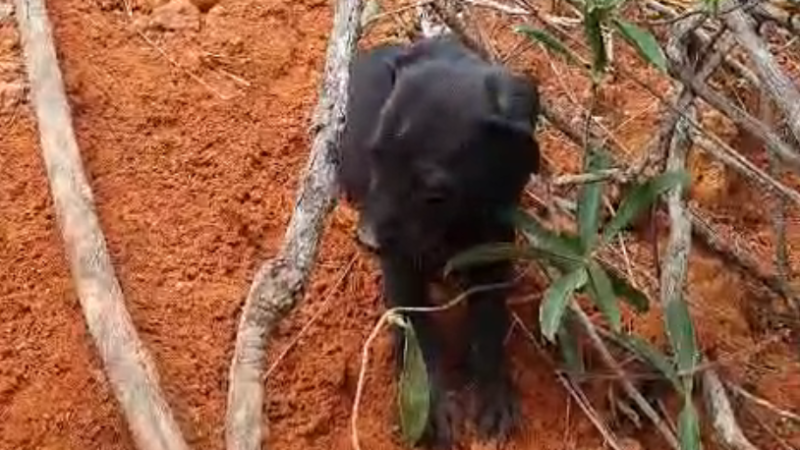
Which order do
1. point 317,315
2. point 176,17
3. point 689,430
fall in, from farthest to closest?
point 176,17 < point 317,315 < point 689,430

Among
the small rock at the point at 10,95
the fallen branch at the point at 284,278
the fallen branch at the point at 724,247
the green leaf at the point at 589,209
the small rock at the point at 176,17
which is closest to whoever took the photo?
the fallen branch at the point at 284,278

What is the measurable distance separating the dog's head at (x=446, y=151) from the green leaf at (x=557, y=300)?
0.29 m

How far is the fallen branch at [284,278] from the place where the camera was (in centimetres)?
287

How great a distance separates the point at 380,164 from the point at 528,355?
0.59 metres

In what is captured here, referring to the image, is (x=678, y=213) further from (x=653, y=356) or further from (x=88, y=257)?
(x=88, y=257)

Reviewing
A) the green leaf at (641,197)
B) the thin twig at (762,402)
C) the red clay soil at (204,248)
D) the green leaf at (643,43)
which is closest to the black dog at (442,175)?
the red clay soil at (204,248)

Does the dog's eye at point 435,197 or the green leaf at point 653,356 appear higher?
the dog's eye at point 435,197

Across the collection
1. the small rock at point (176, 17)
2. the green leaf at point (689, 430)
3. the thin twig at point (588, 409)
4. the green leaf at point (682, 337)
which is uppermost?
the small rock at point (176, 17)

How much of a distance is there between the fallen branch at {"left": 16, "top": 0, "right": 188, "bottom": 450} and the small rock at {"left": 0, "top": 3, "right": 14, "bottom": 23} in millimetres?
40

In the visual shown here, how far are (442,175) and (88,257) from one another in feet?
2.59

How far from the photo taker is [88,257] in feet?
11.3

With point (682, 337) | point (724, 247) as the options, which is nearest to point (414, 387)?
point (682, 337)

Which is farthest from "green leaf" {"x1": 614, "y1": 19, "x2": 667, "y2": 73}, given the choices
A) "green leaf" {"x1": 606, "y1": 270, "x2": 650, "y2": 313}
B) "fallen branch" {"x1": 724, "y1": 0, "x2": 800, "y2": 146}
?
"green leaf" {"x1": 606, "y1": 270, "x2": 650, "y2": 313}

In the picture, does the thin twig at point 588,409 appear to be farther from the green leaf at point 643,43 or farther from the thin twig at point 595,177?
the green leaf at point 643,43
